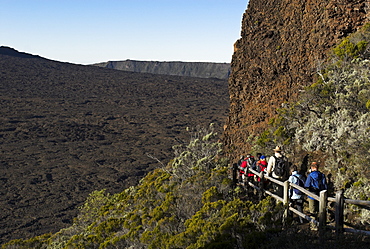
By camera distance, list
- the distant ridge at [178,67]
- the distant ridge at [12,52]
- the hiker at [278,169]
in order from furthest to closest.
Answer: the distant ridge at [178,67]
the distant ridge at [12,52]
the hiker at [278,169]

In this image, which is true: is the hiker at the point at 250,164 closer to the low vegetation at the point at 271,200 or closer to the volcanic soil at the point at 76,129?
the low vegetation at the point at 271,200

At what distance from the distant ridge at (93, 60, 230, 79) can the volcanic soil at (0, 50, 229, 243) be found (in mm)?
27560

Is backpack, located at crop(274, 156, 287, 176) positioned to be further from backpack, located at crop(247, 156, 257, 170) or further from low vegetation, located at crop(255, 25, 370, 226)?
backpack, located at crop(247, 156, 257, 170)

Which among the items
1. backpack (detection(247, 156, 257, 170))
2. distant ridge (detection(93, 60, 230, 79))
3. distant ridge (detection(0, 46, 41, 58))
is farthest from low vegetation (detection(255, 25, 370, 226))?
distant ridge (detection(93, 60, 230, 79))

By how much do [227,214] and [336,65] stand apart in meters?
3.45

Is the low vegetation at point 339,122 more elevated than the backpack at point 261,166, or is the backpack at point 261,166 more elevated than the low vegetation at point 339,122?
the low vegetation at point 339,122

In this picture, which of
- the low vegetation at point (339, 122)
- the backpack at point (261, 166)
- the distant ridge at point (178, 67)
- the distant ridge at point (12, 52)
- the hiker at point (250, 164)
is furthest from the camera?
the distant ridge at point (178, 67)

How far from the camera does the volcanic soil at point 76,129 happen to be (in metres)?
25.6

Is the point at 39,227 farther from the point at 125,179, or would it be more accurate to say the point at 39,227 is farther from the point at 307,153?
the point at 307,153

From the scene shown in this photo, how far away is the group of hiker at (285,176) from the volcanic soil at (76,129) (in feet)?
49.3

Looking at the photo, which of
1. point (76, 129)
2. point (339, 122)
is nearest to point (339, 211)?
point (339, 122)

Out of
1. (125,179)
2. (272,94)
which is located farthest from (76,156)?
(272,94)

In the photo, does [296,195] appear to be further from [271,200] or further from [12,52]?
[12,52]

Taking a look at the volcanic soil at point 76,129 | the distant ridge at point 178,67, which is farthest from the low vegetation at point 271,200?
the distant ridge at point 178,67
